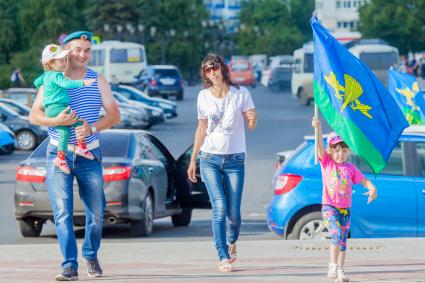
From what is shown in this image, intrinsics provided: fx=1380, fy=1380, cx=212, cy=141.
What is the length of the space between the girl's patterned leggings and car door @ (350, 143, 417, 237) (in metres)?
3.55

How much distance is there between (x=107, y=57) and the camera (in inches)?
2857

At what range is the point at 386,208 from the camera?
13.5 meters

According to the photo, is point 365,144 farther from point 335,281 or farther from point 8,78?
point 8,78

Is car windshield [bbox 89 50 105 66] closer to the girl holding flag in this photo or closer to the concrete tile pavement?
the concrete tile pavement

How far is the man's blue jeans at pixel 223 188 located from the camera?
10.3 m

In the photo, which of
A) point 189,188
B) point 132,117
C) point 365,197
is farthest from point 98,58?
point 365,197

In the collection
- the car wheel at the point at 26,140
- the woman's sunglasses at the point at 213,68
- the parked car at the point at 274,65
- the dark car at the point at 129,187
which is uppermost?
the woman's sunglasses at the point at 213,68

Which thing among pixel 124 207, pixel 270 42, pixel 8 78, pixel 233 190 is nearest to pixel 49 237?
pixel 124 207

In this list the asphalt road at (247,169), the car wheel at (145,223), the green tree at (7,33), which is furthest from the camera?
the green tree at (7,33)

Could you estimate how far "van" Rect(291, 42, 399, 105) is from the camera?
61344mm

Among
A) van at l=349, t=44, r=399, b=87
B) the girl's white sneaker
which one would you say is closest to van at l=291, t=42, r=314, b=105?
van at l=349, t=44, r=399, b=87

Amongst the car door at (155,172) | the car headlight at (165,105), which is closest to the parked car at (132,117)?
the car headlight at (165,105)

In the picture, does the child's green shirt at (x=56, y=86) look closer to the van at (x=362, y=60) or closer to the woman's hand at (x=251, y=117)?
the woman's hand at (x=251, y=117)

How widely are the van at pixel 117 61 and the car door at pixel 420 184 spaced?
2313 inches
